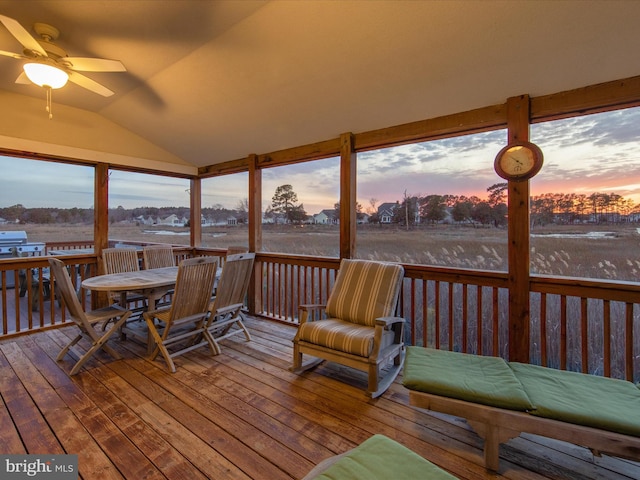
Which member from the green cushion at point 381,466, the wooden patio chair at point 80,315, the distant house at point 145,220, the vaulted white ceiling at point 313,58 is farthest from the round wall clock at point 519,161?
the distant house at point 145,220

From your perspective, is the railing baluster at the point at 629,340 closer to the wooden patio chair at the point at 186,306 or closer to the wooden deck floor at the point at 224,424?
the wooden deck floor at the point at 224,424

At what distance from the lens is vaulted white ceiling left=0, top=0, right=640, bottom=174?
A: 2.15 metres

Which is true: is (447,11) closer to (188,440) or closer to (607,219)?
(607,219)

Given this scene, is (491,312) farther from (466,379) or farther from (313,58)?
(313,58)

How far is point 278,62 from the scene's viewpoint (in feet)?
9.46

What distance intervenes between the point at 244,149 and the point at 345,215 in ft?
6.59

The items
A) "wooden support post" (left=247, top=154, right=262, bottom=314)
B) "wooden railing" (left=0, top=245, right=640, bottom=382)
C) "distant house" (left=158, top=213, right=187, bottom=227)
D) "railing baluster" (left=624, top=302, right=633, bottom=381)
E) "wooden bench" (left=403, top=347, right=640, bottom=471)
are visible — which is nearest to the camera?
"wooden bench" (left=403, top=347, right=640, bottom=471)

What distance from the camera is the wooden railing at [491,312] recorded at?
2379mm

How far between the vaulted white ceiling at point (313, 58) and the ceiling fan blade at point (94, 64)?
35 centimetres

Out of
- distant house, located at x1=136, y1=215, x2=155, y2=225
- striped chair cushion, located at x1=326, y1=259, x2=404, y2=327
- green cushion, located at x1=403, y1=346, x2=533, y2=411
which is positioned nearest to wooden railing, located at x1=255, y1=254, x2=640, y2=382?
striped chair cushion, located at x1=326, y1=259, x2=404, y2=327

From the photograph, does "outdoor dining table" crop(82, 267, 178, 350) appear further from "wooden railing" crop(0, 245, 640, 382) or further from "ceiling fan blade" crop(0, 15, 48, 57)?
"ceiling fan blade" crop(0, 15, 48, 57)

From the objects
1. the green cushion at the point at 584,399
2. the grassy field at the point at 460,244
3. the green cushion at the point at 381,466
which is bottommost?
the green cushion at the point at 381,466

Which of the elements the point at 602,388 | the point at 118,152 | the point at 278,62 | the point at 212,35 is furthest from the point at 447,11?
the point at 118,152

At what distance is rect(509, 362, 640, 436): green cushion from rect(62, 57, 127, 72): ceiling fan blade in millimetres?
Answer: 3621
